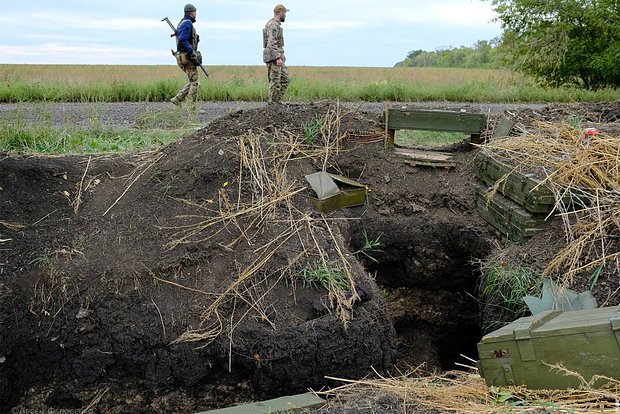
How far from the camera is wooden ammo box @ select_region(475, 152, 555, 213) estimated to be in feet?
19.5

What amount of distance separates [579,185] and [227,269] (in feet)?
10.4

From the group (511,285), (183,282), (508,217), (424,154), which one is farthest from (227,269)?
(424,154)

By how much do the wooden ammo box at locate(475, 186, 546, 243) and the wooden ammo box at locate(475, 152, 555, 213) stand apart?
2.8 inches

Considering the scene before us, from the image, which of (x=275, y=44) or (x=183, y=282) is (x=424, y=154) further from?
(x=275, y=44)

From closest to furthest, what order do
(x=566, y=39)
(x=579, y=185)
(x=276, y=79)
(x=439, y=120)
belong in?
(x=579, y=185), (x=439, y=120), (x=276, y=79), (x=566, y=39)

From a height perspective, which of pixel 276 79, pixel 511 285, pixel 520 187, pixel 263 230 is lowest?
pixel 511 285

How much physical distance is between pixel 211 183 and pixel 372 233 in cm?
172

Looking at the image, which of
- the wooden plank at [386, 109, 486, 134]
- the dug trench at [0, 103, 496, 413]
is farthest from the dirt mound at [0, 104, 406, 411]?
the wooden plank at [386, 109, 486, 134]

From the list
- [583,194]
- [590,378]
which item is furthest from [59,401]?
[583,194]

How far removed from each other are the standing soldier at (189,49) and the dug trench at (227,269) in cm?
402

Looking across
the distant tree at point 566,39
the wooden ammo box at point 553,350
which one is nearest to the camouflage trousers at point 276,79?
the wooden ammo box at point 553,350

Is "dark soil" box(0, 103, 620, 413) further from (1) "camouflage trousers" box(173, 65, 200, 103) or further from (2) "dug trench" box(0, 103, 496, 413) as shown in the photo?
(1) "camouflage trousers" box(173, 65, 200, 103)

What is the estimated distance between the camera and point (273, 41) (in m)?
10.3

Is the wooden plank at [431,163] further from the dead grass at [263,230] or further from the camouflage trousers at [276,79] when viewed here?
the camouflage trousers at [276,79]
